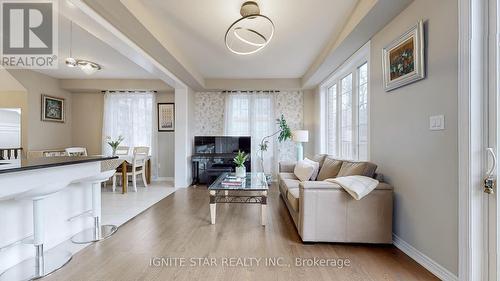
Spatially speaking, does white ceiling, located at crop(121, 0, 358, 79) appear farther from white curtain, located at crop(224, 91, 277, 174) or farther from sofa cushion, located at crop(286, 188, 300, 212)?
sofa cushion, located at crop(286, 188, 300, 212)

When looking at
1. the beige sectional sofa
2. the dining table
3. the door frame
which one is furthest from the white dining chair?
the door frame

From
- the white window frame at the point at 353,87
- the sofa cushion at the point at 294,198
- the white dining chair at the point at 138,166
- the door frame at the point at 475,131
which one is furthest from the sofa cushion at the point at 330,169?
the white dining chair at the point at 138,166

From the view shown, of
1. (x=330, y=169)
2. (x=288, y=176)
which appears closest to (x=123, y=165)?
(x=288, y=176)

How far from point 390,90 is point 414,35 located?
1.93 feet

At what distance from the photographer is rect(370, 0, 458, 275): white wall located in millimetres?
1746

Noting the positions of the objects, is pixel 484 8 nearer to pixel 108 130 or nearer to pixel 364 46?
pixel 364 46

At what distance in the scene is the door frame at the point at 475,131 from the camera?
1567 millimetres

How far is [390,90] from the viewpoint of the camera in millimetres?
2521

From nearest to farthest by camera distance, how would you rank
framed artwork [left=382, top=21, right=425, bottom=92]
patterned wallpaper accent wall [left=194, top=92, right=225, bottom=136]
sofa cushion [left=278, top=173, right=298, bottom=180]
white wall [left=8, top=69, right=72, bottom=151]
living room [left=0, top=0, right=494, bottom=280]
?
living room [left=0, top=0, right=494, bottom=280]
framed artwork [left=382, top=21, right=425, bottom=92]
sofa cushion [left=278, top=173, right=298, bottom=180]
white wall [left=8, top=69, right=72, bottom=151]
patterned wallpaper accent wall [left=194, top=92, right=225, bottom=136]

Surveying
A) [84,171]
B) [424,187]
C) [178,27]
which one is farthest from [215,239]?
[178,27]

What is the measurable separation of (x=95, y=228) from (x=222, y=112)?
3959 mm

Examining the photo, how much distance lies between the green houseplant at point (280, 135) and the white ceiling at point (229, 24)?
59.6 inches

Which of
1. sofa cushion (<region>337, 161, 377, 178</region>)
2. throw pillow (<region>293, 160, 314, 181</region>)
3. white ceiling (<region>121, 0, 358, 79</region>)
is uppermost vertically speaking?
white ceiling (<region>121, 0, 358, 79</region>)

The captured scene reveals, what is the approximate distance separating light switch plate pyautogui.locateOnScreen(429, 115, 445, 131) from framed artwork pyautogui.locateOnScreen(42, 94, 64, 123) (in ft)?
23.0
